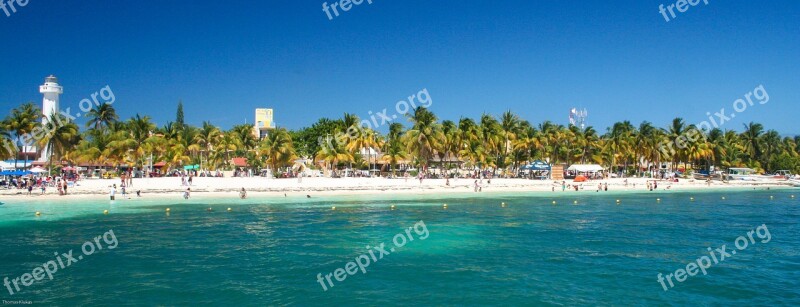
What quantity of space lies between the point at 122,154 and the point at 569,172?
58671mm

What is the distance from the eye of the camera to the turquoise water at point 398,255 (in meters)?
14.5

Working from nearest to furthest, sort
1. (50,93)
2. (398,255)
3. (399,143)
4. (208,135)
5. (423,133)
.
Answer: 1. (398,255)
2. (423,133)
3. (399,143)
4. (208,135)
5. (50,93)

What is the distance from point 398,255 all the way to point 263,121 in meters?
104

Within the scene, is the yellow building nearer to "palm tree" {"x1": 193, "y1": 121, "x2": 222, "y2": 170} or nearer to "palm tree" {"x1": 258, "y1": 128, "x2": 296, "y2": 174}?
"palm tree" {"x1": 193, "y1": 121, "x2": 222, "y2": 170}

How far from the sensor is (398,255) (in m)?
19.6

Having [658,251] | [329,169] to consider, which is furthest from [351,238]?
[329,169]

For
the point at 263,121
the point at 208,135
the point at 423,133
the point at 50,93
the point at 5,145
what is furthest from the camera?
the point at 263,121

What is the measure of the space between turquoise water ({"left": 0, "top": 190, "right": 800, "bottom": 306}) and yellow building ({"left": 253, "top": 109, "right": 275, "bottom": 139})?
8251 cm

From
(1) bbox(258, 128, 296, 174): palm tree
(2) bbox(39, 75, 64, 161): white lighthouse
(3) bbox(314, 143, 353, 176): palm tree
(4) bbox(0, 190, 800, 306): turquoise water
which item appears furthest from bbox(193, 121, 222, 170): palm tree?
(4) bbox(0, 190, 800, 306): turquoise water

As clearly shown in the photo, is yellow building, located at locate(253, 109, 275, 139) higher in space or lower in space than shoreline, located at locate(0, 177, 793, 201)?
higher

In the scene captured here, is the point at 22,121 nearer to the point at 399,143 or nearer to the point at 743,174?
the point at 399,143

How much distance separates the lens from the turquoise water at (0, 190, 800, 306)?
571 inches

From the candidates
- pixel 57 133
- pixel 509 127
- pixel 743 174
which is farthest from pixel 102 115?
pixel 743 174

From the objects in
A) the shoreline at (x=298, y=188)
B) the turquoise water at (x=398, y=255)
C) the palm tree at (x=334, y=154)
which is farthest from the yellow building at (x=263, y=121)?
the turquoise water at (x=398, y=255)
